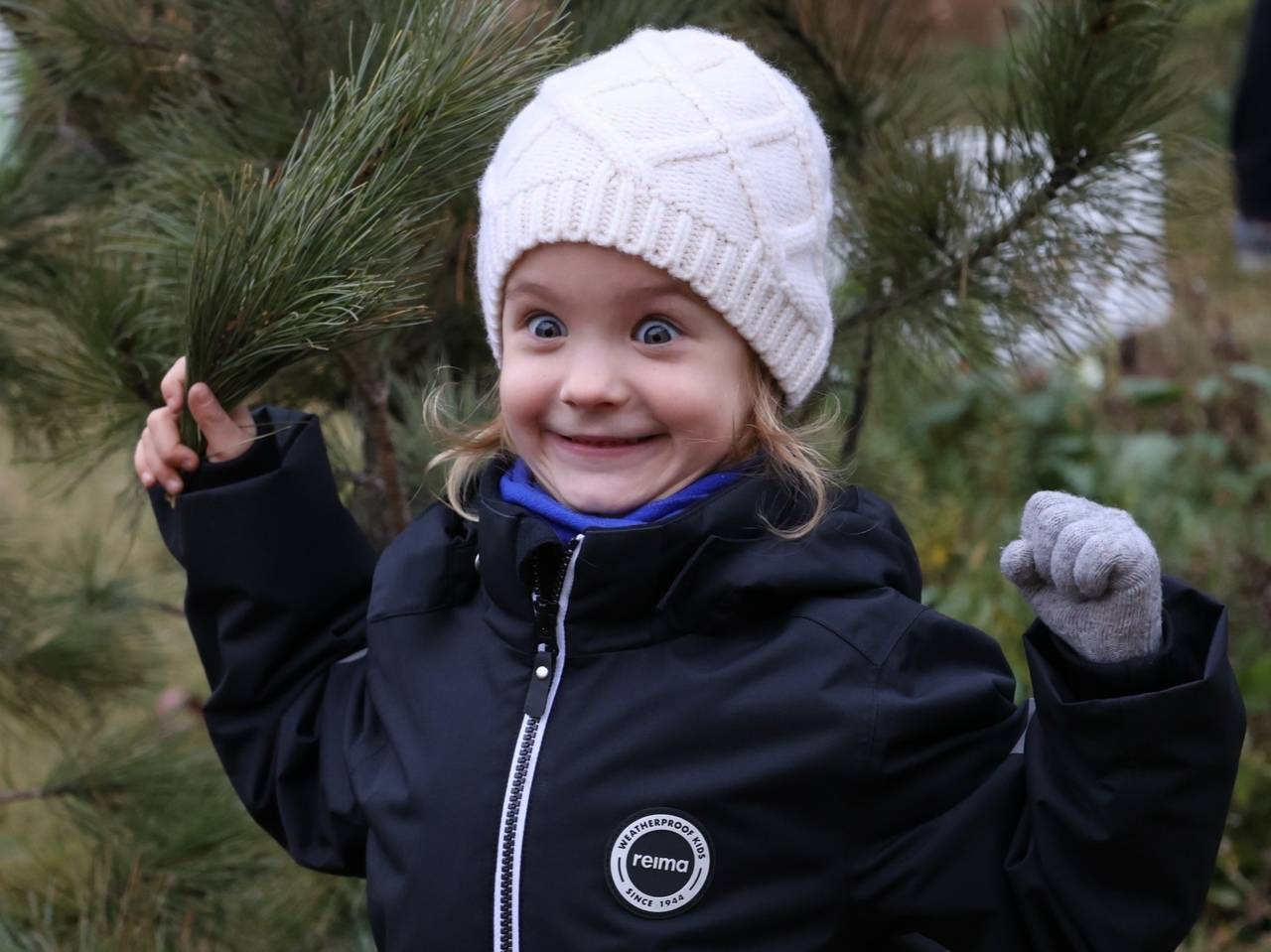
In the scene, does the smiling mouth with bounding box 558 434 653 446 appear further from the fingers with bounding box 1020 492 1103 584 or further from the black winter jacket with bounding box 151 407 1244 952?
the fingers with bounding box 1020 492 1103 584

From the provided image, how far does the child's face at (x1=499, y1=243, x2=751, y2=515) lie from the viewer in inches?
49.4

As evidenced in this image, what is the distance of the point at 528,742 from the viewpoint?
1.25 meters

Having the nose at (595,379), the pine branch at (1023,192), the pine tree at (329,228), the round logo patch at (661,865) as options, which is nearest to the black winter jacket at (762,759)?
the round logo patch at (661,865)

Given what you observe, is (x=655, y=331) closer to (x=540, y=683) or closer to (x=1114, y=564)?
(x=540, y=683)

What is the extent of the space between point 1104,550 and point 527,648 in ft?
1.59

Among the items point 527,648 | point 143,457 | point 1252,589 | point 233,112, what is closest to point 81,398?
point 143,457

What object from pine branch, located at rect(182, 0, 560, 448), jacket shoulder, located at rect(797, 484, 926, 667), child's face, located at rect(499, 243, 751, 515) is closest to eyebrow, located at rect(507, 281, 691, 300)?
child's face, located at rect(499, 243, 751, 515)

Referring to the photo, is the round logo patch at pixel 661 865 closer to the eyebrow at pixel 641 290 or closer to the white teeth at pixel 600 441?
the white teeth at pixel 600 441

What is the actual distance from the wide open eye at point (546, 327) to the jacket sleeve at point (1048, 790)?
381mm

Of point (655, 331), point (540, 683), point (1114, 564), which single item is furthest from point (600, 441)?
point (1114, 564)

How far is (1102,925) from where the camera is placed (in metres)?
1.11

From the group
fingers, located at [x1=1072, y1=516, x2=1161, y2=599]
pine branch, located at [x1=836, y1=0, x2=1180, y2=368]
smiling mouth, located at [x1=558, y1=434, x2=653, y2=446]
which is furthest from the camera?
pine branch, located at [x1=836, y1=0, x2=1180, y2=368]

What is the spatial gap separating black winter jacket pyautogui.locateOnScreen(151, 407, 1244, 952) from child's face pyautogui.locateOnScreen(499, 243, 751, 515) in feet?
0.19

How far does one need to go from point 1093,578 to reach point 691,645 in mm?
351
